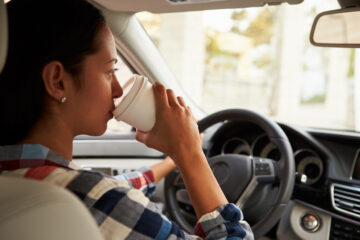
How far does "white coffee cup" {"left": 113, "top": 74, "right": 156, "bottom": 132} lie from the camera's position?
1180 millimetres

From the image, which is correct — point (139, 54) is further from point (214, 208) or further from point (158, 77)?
point (214, 208)

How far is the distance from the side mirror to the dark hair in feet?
3.13

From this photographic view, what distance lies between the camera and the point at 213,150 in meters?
2.16

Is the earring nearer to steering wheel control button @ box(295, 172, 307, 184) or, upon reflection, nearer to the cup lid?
the cup lid

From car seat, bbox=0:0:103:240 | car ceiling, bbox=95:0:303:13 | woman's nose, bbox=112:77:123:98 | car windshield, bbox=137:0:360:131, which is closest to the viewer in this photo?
car seat, bbox=0:0:103:240

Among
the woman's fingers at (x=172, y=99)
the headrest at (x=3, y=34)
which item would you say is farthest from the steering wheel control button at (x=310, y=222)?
the headrest at (x=3, y=34)

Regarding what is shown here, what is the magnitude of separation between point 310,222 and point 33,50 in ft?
4.60

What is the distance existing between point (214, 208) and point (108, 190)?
0.33 m

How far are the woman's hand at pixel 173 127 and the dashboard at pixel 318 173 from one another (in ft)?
2.89

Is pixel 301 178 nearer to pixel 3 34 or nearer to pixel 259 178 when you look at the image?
pixel 259 178

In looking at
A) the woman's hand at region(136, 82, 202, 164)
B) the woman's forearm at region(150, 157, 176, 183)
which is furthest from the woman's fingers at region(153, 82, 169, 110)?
the woman's forearm at region(150, 157, 176, 183)

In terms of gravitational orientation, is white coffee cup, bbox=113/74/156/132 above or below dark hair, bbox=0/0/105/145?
below

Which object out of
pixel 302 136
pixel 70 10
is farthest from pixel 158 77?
pixel 70 10

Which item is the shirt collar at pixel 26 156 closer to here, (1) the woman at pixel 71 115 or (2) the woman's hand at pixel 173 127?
(1) the woman at pixel 71 115
